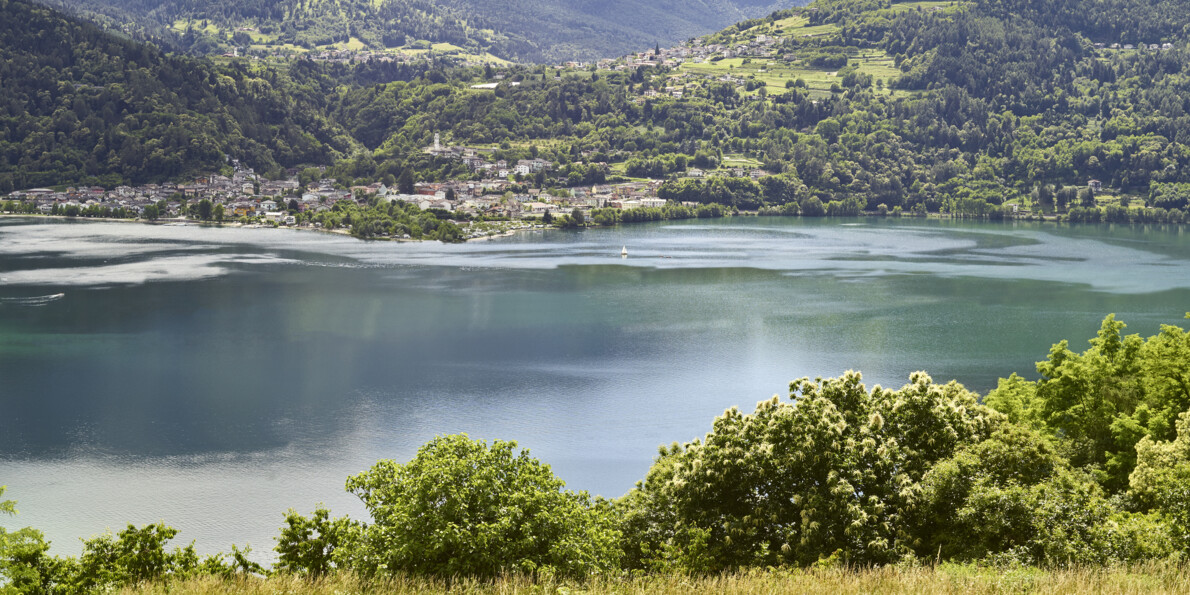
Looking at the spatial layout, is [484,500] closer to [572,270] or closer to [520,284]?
[520,284]

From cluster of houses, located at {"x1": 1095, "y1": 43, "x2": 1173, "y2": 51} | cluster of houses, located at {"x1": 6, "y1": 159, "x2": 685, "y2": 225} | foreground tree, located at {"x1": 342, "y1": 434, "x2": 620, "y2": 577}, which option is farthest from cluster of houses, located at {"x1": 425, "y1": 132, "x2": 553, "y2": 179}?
foreground tree, located at {"x1": 342, "y1": 434, "x2": 620, "y2": 577}

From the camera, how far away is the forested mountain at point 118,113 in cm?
10075

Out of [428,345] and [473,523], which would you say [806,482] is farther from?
[428,345]

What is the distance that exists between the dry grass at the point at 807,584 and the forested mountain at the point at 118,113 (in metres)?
98.2

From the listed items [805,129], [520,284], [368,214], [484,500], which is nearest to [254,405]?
[484,500]

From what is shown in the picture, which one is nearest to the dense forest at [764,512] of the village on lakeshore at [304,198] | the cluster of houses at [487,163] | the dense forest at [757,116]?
the village on lakeshore at [304,198]

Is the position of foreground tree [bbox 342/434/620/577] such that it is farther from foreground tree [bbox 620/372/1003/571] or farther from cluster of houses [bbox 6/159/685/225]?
cluster of houses [bbox 6/159/685/225]

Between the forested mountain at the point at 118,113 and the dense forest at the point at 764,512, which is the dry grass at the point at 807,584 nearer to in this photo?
the dense forest at the point at 764,512

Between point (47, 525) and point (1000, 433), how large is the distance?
15.5m

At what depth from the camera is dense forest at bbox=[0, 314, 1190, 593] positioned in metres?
11.0

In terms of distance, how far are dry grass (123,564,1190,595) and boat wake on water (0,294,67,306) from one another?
36717 mm

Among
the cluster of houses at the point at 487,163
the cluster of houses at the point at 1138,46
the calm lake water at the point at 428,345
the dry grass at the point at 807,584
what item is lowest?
the calm lake water at the point at 428,345

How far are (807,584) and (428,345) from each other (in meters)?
26.6

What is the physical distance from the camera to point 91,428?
2405 cm
